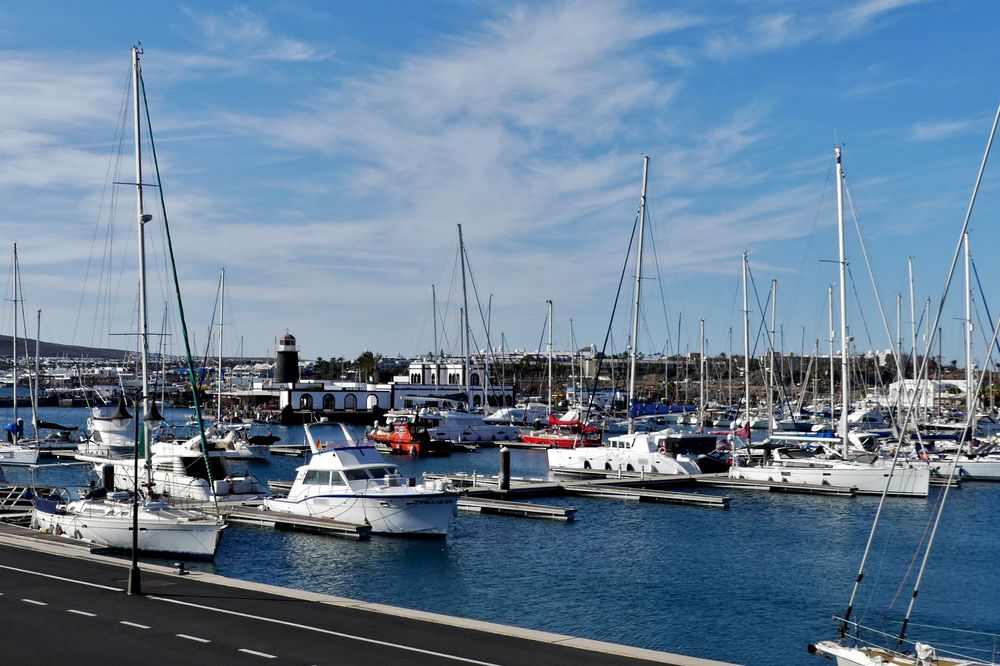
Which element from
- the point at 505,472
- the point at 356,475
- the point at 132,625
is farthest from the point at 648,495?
the point at 132,625

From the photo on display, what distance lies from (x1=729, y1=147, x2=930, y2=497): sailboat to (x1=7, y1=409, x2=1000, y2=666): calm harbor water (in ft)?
10.5

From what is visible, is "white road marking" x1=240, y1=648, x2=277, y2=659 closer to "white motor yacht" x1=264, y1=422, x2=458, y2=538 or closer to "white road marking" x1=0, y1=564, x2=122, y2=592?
"white road marking" x1=0, y1=564, x2=122, y2=592

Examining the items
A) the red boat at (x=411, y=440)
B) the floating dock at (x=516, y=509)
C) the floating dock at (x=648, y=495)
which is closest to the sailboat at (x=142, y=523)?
the floating dock at (x=516, y=509)

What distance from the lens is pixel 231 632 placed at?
817 inches

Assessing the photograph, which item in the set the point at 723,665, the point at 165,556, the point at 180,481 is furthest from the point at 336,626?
the point at 180,481

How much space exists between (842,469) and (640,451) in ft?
42.0

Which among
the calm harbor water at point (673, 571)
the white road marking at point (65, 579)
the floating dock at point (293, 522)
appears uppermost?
the white road marking at point (65, 579)

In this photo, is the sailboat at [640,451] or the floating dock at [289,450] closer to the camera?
the sailboat at [640,451]

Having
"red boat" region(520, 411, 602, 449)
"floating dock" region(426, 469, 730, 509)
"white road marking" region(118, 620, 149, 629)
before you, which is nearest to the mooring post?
"floating dock" region(426, 469, 730, 509)

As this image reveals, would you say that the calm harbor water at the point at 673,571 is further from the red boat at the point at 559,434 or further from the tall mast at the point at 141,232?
the red boat at the point at 559,434

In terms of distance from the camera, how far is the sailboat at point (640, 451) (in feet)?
211

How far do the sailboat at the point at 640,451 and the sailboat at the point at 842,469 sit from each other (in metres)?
3.86

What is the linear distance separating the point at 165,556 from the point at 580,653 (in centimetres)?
1959

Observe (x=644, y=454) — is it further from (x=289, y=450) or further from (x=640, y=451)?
(x=289, y=450)
